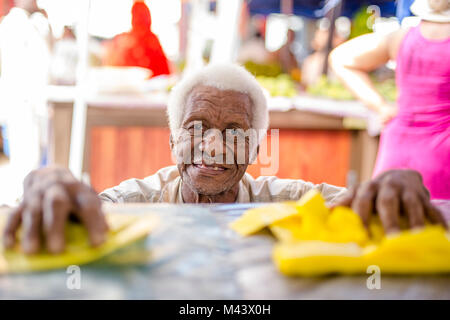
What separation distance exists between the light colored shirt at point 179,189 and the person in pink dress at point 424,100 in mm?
337

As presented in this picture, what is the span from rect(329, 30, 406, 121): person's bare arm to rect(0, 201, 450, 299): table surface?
3.59 ft

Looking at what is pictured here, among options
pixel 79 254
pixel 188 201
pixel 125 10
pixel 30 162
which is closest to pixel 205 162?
pixel 188 201

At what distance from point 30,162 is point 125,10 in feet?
3.38

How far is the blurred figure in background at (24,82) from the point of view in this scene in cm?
221

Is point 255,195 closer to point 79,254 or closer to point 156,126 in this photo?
point 79,254

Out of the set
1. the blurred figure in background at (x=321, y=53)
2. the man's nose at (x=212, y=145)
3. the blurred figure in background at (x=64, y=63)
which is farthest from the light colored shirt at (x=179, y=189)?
the blurred figure in background at (x=321, y=53)

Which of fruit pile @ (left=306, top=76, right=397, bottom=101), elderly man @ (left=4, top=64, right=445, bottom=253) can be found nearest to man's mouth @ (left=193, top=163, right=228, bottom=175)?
elderly man @ (left=4, top=64, right=445, bottom=253)

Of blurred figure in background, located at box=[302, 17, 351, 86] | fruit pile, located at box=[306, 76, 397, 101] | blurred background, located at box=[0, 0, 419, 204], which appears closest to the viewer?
blurred background, located at box=[0, 0, 419, 204]

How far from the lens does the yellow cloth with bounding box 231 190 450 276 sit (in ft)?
1.45

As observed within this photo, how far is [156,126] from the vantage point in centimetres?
212

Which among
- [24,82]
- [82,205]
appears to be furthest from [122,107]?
[82,205]

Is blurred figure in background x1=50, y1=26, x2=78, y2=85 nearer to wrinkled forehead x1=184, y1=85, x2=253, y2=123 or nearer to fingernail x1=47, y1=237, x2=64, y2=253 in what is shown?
wrinkled forehead x1=184, y1=85, x2=253, y2=123

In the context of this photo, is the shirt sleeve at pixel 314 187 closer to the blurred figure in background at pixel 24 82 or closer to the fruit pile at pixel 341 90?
the fruit pile at pixel 341 90
